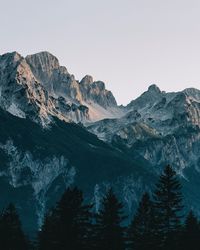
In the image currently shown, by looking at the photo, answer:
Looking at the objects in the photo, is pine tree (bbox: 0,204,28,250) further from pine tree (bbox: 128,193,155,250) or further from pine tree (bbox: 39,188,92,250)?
pine tree (bbox: 128,193,155,250)

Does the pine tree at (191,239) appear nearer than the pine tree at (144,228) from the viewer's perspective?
No

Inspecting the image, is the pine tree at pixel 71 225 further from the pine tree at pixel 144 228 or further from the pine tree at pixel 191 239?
the pine tree at pixel 191 239

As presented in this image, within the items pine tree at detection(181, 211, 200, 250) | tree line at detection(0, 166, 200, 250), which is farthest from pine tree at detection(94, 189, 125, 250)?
pine tree at detection(181, 211, 200, 250)

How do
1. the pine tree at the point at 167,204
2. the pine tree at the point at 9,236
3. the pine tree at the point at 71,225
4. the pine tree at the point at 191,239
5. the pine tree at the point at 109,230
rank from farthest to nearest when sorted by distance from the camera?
the pine tree at the point at 9,236, the pine tree at the point at 191,239, the pine tree at the point at 167,204, the pine tree at the point at 109,230, the pine tree at the point at 71,225

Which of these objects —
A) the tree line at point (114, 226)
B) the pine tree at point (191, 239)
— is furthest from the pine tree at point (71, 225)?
the pine tree at point (191, 239)

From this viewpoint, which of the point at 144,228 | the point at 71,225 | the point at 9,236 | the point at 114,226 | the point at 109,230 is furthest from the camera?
the point at 144,228

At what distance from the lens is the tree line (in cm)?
8425

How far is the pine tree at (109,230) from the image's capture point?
279ft

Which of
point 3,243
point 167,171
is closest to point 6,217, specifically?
point 3,243

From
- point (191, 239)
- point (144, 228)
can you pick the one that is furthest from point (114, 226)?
point (191, 239)

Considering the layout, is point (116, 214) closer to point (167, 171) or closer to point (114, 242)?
point (114, 242)

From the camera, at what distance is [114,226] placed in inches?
3408

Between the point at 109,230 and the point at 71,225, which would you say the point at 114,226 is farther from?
the point at 71,225

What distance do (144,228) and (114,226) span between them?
9.81 meters
